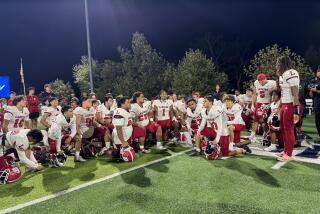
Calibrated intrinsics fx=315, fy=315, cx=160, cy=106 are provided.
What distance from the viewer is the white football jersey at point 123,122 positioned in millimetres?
7891

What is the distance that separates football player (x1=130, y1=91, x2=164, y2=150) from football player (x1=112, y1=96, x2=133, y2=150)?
49 centimetres

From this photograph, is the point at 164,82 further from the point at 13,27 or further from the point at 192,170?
the point at 13,27

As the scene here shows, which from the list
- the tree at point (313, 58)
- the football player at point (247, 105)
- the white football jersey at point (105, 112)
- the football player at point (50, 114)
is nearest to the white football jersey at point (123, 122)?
the white football jersey at point (105, 112)

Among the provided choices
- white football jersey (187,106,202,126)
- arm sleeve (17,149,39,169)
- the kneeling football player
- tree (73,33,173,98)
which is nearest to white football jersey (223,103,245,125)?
white football jersey (187,106,202,126)

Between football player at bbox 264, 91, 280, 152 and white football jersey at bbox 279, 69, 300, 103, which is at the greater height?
white football jersey at bbox 279, 69, 300, 103

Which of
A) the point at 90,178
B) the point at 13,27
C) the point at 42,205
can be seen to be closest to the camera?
the point at 42,205

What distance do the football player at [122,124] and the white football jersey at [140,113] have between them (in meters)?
0.72

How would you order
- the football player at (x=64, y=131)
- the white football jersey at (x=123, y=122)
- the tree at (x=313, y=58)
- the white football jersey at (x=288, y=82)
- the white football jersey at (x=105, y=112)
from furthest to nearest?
the tree at (x=313, y=58) → the white football jersey at (x=105, y=112) → the football player at (x=64, y=131) → the white football jersey at (x=123, y=122) → the white football jersey at (x=288, y=82)

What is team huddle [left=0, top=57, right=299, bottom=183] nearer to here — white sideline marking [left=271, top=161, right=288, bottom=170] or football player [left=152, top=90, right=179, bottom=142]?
football player [left=152, top=90, right=179, bottom=142]

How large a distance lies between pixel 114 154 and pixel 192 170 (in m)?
2.53

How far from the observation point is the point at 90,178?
6.79 metres

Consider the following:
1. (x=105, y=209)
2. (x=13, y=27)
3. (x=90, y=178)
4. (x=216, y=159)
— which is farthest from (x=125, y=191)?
(x=13, y=27)

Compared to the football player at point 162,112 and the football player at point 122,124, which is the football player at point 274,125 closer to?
the football player at point 162,112

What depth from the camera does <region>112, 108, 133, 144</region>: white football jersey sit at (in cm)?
789
